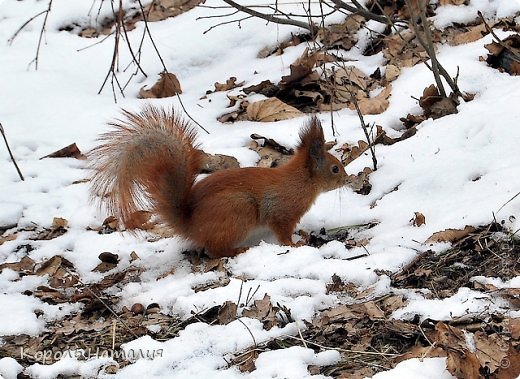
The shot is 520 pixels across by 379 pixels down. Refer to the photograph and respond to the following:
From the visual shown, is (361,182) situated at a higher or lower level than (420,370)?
higher

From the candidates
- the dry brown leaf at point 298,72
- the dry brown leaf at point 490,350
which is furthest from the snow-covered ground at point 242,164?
the dry brown leaf at point 298,72

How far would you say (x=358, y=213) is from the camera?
3746mm

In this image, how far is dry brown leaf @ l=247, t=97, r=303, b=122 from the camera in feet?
16.0

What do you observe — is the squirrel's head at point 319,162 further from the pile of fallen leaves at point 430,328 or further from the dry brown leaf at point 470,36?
the dry brown leaf at point 470,36

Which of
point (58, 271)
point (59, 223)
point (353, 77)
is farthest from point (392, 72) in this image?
point (58, 271)

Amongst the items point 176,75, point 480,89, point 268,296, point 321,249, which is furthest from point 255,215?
point 176,75

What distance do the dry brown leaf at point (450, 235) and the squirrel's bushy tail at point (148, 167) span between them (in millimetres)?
1177

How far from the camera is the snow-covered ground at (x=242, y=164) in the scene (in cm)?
260

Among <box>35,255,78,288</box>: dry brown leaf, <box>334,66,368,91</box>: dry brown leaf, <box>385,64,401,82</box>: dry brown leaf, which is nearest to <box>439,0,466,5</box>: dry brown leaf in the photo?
<box>385,64,401,82</box>: dry brown leaf

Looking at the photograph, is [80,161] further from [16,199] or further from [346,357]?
[346,357]

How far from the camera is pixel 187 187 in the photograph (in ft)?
11.7

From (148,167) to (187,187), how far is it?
0.24 meters

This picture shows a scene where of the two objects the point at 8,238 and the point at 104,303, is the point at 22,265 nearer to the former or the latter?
the point at 8,238

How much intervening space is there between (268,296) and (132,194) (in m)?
0.92
